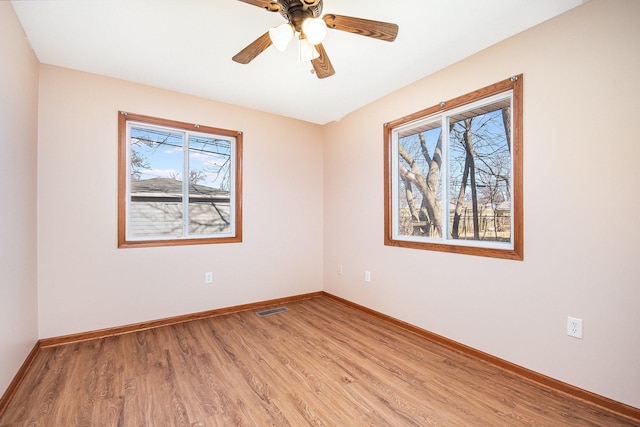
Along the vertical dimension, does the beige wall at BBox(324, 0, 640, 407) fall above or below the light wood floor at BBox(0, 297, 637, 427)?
above

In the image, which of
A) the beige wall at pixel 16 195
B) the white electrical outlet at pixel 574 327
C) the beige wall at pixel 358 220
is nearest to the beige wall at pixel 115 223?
the beige wall at pixel 358 220

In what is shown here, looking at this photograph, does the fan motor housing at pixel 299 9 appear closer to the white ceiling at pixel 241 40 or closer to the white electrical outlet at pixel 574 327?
the white ceiling at pixel 241 40

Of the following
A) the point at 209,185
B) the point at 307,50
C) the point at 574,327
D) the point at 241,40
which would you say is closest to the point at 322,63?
the point at 307,50

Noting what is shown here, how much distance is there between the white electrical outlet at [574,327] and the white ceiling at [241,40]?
203 cm

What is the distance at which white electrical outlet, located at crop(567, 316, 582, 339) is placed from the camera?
1.81 metres

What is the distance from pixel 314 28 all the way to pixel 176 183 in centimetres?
238

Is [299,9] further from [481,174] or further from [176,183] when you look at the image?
[176,183]

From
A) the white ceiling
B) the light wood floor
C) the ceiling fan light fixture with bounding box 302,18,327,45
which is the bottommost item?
the light wood floor

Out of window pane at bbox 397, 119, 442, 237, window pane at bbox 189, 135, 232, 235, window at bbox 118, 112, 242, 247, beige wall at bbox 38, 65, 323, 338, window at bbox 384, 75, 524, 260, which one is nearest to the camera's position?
window at bbox 384, 75, 524, 260

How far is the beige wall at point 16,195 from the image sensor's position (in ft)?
5.62

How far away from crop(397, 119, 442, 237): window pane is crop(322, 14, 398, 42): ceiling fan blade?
1347 millimetres

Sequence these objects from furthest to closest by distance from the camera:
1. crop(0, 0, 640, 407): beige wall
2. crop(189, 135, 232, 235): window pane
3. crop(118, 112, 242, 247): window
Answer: crop(189, 135, 232, 235): window pane < crop(118, 112, 242, 247): window < crop(0, 0, 640, 407): beige wall

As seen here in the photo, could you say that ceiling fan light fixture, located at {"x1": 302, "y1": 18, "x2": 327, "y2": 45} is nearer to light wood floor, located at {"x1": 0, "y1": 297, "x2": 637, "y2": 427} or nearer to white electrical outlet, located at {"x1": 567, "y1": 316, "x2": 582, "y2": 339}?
light wood floor, located at {"x1": 0, "y1": 297, "x2": 637, "y2": 427}

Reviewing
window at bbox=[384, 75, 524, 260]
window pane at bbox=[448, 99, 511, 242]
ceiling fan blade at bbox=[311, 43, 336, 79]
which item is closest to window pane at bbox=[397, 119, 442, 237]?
window at bbox=[384, 75, 524, 260]
